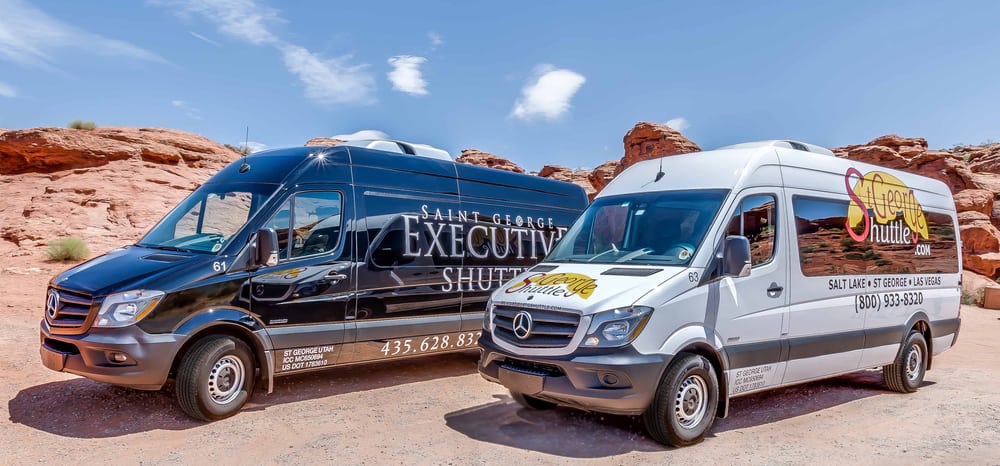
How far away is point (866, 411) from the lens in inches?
→ 294

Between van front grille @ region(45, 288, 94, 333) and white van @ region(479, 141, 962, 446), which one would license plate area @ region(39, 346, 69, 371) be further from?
white van @ region(479, 141, 962, 446)

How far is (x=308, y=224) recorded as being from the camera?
732cm

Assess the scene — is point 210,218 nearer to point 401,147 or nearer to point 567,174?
point 401,147

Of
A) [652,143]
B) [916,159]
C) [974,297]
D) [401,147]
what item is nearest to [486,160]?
[652,143]

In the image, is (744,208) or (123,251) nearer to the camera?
(744,208)

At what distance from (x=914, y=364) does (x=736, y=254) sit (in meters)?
4.72

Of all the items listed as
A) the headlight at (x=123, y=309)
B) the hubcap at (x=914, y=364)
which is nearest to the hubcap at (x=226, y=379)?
the headlight at (x=123, y=309)

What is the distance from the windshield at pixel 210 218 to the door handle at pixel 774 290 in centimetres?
512

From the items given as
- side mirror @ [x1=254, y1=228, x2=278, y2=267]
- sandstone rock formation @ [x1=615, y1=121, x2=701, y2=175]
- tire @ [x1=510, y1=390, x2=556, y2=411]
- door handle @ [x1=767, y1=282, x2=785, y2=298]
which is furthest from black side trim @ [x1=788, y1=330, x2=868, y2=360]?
sandstone rock formation @ [x1=615, y1=121, x2=701, y2=175]

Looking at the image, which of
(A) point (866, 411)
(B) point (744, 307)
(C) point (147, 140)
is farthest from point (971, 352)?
(C) point (147, 140)

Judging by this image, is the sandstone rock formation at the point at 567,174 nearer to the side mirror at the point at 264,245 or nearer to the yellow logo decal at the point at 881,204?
the yellow logo decal at the point at 881,204

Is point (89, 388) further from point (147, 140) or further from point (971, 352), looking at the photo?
point (147, 140)

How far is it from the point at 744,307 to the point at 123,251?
Answer: 623 cm

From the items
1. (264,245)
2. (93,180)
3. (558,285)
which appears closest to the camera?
(558,285)
